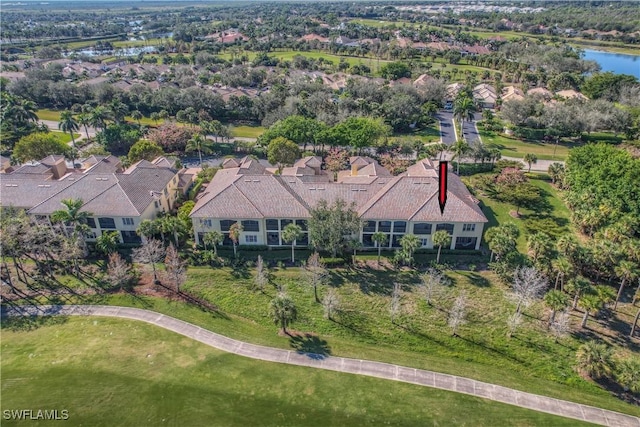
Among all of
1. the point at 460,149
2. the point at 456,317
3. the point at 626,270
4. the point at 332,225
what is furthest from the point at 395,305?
the point at 460,149

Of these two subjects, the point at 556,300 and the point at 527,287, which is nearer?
the point at 556,300

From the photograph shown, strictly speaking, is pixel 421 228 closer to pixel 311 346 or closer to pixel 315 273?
pixel 315 273

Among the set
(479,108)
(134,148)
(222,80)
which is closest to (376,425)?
(134,148)

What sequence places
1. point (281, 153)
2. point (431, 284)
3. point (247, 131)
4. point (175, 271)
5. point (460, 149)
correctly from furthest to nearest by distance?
point (247, 131) → point (460, 149) → point (281, 153) → point (175, 271) → point (431, 284)

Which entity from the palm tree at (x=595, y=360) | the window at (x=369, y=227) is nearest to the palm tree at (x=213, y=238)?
the window at (x=369, y=227)

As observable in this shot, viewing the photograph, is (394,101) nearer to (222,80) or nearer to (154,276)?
(222,80)

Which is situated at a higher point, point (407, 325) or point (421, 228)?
point (421, 228)

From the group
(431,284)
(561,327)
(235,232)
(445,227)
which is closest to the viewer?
(561,327)
